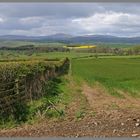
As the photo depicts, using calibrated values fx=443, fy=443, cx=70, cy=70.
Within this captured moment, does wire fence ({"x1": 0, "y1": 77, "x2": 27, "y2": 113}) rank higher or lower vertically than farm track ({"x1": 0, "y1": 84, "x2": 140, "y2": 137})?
higher

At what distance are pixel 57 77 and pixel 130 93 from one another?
7.32m

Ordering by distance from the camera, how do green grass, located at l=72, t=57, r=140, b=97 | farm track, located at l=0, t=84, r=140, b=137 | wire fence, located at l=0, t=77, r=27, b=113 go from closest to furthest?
1. farm track, located at l=0, t=84, r=140, b=137
2. wire fence, located at l=0, t=77, r=27, b=113
3. green grass, located at l=72, t=57, r=140, b=97

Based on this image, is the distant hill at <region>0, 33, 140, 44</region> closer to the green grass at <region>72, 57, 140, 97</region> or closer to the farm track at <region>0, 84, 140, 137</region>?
the farm track at <region>0, 84, 140, 137</region>

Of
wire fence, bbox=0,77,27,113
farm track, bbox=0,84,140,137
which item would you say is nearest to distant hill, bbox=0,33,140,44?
wire fence, bbox=0,77,27,113

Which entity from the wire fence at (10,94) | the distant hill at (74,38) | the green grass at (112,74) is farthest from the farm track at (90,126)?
the green grass at (112,74)

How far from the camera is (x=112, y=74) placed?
72.6 ft

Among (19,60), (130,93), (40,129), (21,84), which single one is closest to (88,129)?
(40,129)

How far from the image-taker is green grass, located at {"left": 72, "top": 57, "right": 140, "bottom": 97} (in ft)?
54.2

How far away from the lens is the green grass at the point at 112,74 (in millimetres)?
16531

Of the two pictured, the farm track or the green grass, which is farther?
the green grass

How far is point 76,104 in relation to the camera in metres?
12.7

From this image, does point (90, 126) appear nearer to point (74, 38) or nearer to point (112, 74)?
point (74, 38)

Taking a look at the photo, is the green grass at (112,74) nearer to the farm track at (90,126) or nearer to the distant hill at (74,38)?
the distant hill at (74,38)

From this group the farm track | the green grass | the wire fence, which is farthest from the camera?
the green grass
